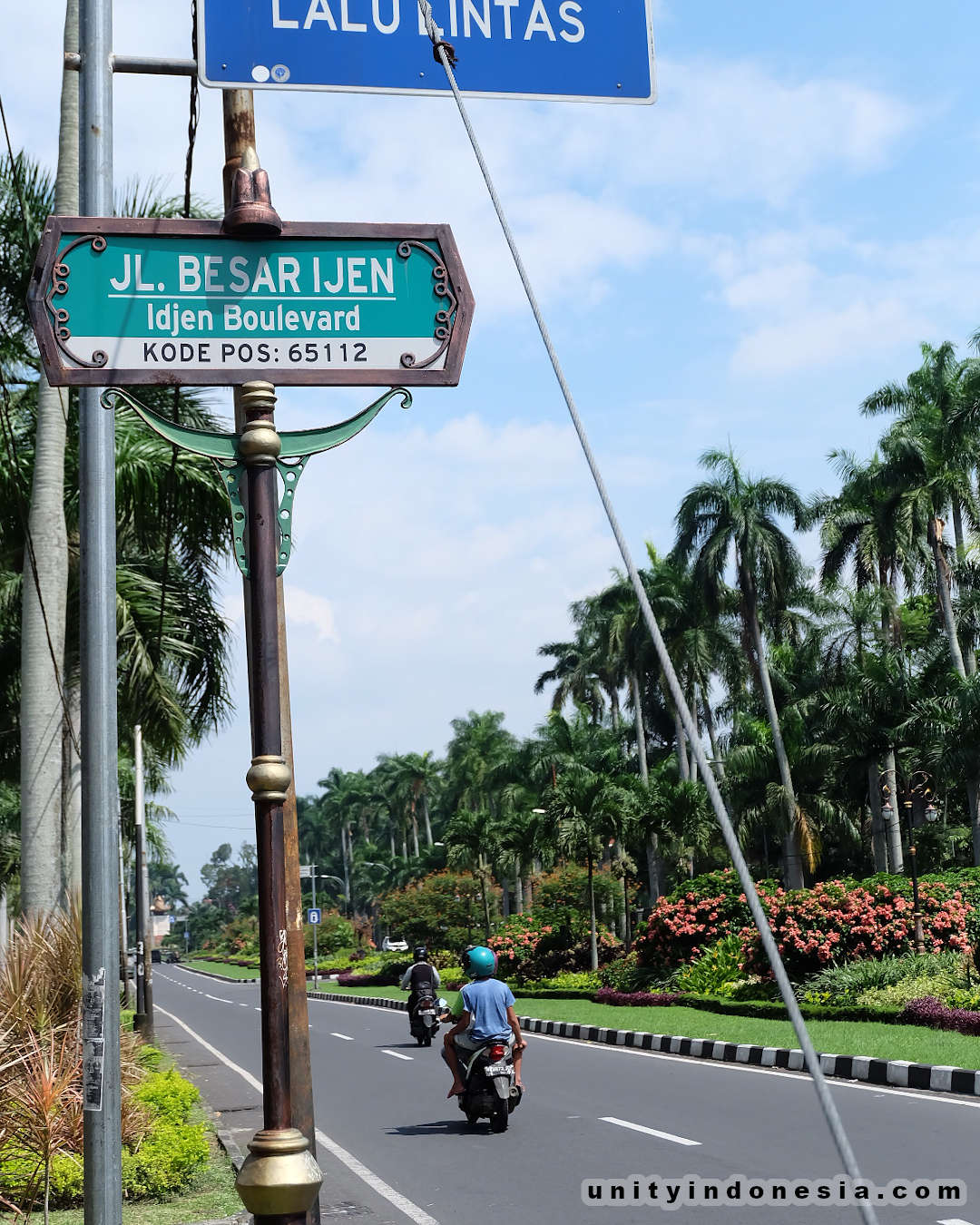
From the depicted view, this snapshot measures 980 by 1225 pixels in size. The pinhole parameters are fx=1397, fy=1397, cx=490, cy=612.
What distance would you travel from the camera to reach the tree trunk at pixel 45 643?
1168cm

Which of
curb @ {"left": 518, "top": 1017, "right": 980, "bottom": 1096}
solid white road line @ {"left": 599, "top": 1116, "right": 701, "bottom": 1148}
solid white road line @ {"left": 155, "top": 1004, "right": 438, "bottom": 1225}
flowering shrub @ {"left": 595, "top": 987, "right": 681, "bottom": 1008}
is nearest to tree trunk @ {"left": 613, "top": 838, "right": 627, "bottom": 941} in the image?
flowering shrub @ {"left": 595, "top": 987, "right": 681, "bottom": 1008}

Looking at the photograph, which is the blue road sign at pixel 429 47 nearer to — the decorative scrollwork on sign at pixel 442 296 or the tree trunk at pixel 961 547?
the decorative scrollwork on sign at pixel 442 296

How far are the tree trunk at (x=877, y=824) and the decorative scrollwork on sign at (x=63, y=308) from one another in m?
42.6

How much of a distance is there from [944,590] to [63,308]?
40616 millimetres

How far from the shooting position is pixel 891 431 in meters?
43.9

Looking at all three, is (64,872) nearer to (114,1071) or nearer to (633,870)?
(114,1071)

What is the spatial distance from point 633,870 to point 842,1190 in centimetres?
2803

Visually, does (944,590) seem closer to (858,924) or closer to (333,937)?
(858,924)

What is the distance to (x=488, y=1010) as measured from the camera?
37.2 ft

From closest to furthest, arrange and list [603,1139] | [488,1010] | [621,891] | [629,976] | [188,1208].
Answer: [188,1208]
[603,1139]
[488,1010]
[629,976]
[621,891]

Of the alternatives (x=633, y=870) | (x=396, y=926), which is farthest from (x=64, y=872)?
(x=396, y=926)

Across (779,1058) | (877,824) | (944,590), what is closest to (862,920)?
(779,1058)

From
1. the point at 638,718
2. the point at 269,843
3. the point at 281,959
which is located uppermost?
the point at 638,718

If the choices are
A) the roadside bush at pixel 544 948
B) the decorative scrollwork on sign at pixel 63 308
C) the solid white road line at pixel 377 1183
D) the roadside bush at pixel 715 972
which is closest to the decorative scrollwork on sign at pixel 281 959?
the decorative scrollwork on sign at pixel 63 308
